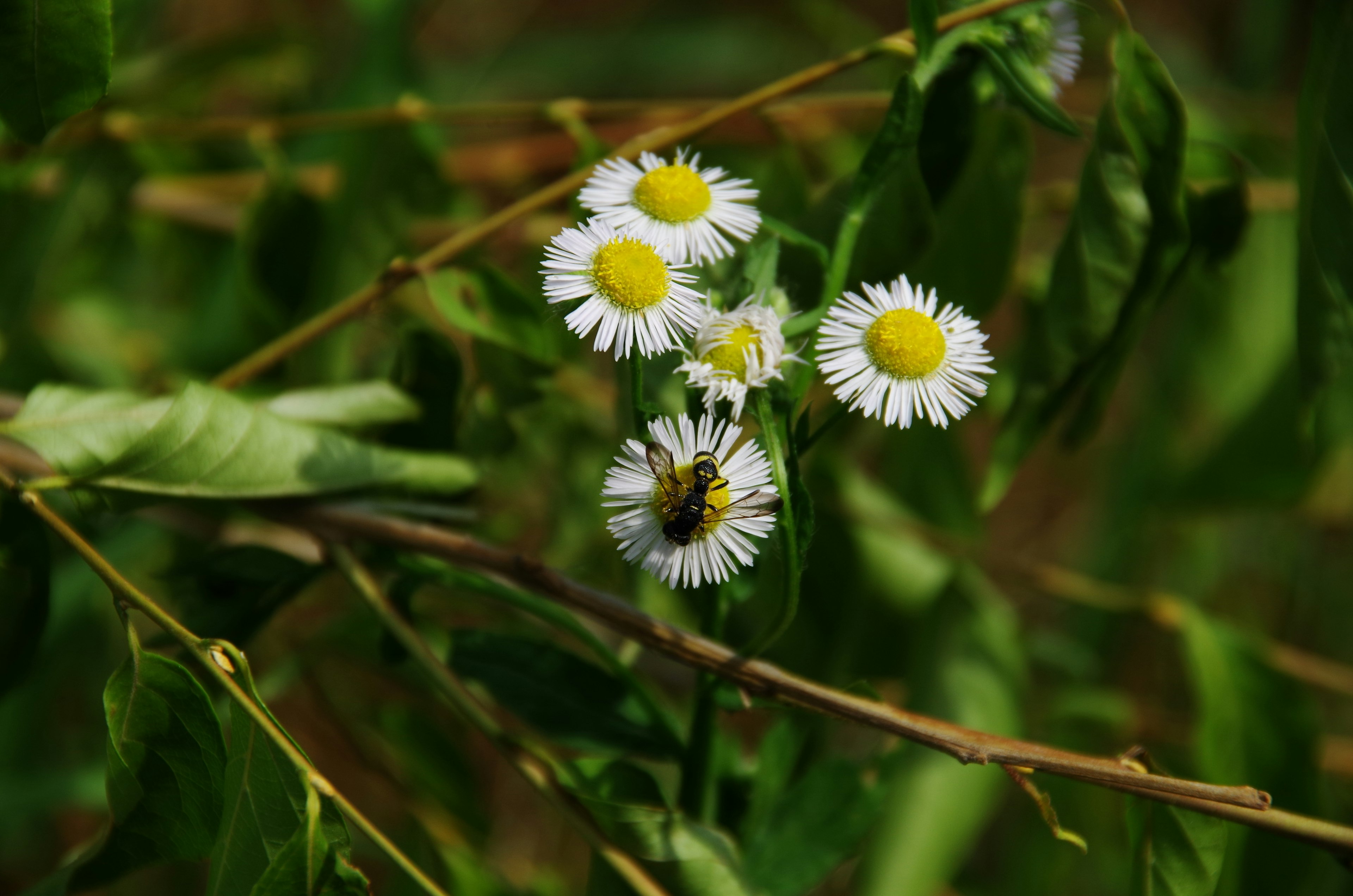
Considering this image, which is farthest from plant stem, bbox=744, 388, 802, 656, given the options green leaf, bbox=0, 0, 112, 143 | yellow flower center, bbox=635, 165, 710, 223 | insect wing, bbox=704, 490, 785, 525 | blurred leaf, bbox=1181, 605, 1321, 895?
blurred leaf, bbox=1181, 605, 1321, 895

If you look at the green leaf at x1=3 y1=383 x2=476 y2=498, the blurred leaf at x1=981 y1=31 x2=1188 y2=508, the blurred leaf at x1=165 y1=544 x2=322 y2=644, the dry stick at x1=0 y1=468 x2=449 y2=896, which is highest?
the blurred leaf at x1=981 y1=31 x2=1188 y2=508

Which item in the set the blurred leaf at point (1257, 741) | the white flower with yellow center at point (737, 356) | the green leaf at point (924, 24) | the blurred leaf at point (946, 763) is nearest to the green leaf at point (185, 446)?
the white flower with yellow center at point (737, 356)

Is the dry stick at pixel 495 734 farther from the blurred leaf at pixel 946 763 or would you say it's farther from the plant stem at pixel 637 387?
the blurred leaf at pixel 946 763

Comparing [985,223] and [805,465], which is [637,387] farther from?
[805,465]

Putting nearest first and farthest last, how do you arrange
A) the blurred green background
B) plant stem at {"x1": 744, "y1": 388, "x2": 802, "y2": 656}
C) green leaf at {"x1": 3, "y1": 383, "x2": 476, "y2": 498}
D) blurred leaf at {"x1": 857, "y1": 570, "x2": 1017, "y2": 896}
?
1. plant stem at {"x1": 744, "y1": 388, "x2": 802, "y2": 656}
2. green leaf at {"x1": 3, "y1": 383, "x2": 476, "y2": 498}
3. the blurred green background
4. blurred leaf at {"x1": 857, "y1": 570, "x2": 1017, "y2": 896}

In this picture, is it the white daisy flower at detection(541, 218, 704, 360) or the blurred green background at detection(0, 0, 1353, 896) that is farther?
the blurred green background at detection(0, 0, 1353, 896)

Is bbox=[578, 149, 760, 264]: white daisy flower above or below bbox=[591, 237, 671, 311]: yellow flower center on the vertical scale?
above

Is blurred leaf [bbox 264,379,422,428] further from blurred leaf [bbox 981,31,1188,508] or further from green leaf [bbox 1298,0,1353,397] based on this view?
green leaf [bbox 1298,0,1353,397]
